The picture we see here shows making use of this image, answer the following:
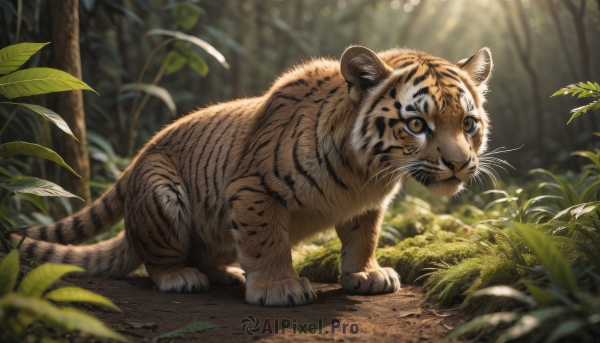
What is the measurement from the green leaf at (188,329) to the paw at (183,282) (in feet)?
4.63

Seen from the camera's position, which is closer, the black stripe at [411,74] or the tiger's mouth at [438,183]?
the tiger's mouth at [438,183]

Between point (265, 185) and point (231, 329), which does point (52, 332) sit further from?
point (265, 185)

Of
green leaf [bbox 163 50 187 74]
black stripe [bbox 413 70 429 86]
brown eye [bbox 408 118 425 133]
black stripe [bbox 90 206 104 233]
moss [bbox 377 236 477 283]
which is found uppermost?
green leaf [bbox 163 50 187 74]

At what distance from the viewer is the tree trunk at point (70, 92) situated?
538 centimetres

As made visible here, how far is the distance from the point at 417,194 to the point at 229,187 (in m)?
6.10

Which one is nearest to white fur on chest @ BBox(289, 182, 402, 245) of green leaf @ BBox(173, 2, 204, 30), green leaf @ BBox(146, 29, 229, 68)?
green leaf @ BBox(146, 29, 229, 68)

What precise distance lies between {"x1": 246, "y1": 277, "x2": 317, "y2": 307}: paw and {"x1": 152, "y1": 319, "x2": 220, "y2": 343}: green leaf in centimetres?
72

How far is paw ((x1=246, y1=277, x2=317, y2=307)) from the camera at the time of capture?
3641mm

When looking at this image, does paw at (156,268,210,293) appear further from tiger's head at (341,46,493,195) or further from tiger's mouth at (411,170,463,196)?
tiger's mouth at (411,170,463,196)

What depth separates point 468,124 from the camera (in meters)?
3.71

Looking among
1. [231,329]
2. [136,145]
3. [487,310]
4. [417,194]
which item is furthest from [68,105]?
[417,194]

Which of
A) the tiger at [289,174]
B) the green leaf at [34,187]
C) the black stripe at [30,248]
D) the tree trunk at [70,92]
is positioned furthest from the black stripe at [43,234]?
the green leaf at [34,187]

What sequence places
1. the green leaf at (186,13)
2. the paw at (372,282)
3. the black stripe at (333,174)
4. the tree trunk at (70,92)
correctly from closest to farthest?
the black stripe at (333,174) → the paw at (372,282) → the tree trunk at (70,92) → the green leaf at (186,13)

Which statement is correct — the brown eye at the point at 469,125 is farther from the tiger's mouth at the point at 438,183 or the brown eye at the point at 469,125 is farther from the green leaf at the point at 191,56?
the green leaf at the point at 191,56
